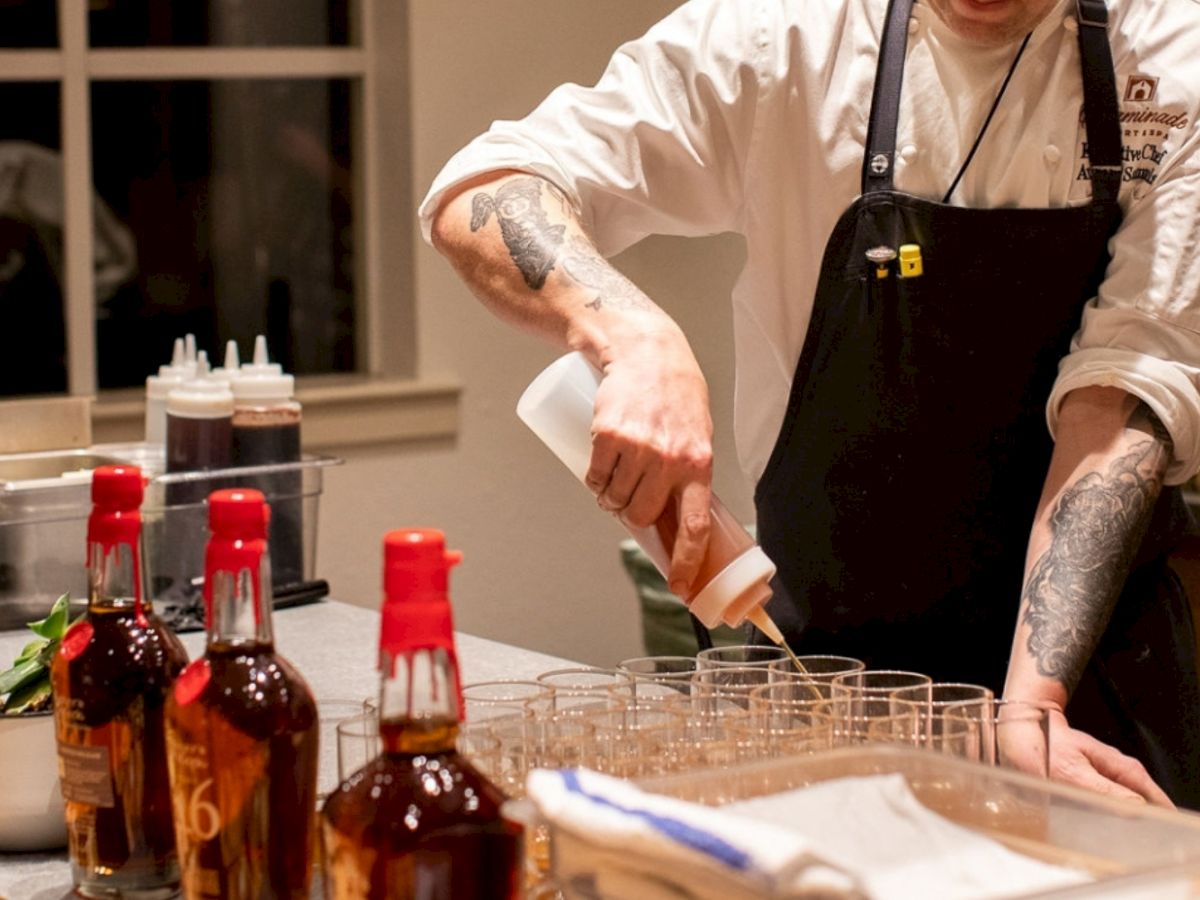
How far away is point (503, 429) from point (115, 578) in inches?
114

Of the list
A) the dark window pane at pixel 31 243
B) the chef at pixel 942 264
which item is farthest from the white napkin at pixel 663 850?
the dark window pane at pixel 31 243

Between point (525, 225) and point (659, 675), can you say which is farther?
point (525, 225)

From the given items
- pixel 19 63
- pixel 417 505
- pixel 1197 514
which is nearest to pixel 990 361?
pixel 1197 514

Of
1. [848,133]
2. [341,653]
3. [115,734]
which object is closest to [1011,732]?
[115,734]

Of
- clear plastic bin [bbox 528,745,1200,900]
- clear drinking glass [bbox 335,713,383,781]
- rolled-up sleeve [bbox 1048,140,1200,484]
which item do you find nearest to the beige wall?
rolled-up sleeve [bbox 1048,140,1200,484]

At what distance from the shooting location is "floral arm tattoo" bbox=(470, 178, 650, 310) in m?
1.54

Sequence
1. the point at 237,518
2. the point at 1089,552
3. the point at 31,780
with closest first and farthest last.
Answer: the point at 237,518 → the point at 31,780 → the point at 1089,552

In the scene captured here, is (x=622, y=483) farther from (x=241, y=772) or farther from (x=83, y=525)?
(x=83, y=525)

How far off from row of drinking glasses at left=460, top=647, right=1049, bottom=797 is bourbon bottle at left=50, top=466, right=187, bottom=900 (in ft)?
0.66

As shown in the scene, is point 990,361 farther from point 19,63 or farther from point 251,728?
point 19,63

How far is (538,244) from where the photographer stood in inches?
63.6

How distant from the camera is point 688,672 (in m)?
1.26

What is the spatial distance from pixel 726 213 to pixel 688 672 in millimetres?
821

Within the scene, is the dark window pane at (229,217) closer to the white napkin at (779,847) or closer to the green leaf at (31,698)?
the green leaf at (31,698)
